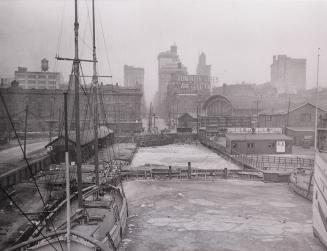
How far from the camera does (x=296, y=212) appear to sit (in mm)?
22328

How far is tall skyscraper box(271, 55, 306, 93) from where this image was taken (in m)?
145

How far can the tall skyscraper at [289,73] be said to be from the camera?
145 metres

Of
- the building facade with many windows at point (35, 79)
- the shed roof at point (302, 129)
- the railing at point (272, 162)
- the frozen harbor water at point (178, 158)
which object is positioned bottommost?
the frozen harbor water at point (178, 158)

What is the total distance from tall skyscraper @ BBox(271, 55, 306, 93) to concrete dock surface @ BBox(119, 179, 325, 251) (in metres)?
126

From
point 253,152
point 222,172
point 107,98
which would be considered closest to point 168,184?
point 222,172

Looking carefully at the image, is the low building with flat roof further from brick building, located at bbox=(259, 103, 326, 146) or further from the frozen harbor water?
brick building, located at bbox=(259, 103, 326, 146)

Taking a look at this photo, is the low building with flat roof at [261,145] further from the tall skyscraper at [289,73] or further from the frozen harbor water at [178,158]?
the tall skyscraper at [289,73]

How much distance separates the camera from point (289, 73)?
14575 cm

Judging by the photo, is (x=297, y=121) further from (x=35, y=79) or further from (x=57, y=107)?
(x=35, y=79)

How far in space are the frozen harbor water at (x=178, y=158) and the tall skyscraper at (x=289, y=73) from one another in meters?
102

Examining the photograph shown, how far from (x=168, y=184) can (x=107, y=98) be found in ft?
153

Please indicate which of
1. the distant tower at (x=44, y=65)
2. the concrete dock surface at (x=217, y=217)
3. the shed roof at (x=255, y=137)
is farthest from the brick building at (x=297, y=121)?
the distant tower at (x=44, y=65)

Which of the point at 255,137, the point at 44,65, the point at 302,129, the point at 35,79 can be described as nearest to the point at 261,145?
the point at 255,137

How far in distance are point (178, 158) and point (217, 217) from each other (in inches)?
964
